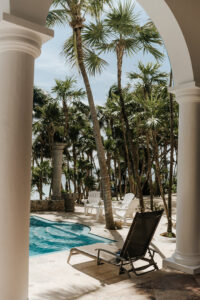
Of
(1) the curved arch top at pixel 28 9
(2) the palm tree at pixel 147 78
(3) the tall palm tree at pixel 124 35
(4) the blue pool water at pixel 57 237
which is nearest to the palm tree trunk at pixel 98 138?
(3) the tall palm tree at pixel 124 35

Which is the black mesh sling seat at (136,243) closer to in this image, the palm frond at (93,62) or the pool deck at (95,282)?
the pool deck at (95,282)

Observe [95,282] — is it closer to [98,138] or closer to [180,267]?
[180,267]

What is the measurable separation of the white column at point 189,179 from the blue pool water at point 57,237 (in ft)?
11.9

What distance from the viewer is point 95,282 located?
185 inches

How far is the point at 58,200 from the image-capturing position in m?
13.3

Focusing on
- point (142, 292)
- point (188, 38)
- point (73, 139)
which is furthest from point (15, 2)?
point (73, 139)

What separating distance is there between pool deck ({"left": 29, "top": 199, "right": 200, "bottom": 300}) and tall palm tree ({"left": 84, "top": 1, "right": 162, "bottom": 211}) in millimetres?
4281

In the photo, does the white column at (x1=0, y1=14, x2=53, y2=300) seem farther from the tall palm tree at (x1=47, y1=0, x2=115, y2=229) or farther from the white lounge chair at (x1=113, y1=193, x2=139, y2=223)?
the white lounge chair at (x1=113, y1=193, x2=139, y2=223)

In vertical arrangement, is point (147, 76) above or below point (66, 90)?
below

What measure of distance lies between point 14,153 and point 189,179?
302 centimetres

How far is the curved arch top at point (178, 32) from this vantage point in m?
4.37

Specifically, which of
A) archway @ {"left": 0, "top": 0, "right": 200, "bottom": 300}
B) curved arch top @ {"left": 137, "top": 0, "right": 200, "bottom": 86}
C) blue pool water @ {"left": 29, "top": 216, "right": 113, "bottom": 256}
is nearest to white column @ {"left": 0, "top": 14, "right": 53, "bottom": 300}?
archway @ {"left": 0, "top": 0, "right": 200, "bottom": 300}

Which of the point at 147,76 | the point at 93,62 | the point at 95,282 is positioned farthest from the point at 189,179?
the point at 147,76

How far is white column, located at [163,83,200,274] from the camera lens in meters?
4.72
